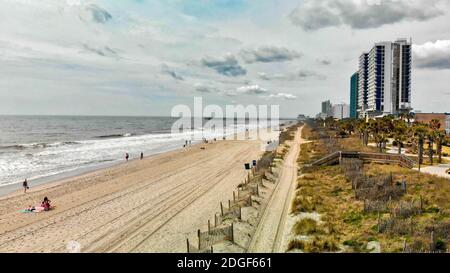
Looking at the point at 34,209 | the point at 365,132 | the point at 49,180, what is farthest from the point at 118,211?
the point at 365,132

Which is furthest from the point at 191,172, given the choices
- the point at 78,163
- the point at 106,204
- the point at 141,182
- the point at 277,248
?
the point at 277,248

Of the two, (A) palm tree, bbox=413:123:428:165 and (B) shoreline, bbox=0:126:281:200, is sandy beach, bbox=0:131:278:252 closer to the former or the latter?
(B) shoreline, bbox=0:126:281:200

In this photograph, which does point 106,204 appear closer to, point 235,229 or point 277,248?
point 235,229

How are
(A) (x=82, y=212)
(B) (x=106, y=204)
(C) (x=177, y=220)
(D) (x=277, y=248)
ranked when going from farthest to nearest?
1. (B) (x=106, y=204)
2. (A) (x=82, y=212)
3. (C) (x=177, y=220)
4. (D) (x=277, y=248)

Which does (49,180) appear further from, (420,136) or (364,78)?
(364,78)

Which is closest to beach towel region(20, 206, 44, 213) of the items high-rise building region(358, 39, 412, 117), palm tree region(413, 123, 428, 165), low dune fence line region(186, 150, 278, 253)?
low dune fence line region(186, 150, 278, 253)

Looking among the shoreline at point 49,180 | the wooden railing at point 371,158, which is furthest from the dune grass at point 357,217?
the shoreline at point 49,180

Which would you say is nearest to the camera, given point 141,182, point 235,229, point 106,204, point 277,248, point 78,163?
point 277,248
